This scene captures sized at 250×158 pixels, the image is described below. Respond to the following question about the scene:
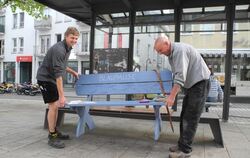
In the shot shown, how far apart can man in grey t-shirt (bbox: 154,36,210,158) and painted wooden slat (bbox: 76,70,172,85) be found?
0.85m

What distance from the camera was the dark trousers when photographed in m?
4.68

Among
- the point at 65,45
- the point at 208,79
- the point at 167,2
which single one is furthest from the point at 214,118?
the point at 167,2

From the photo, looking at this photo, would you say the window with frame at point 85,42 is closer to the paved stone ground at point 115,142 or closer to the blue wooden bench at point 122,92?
the paved stone ground at point 115,142

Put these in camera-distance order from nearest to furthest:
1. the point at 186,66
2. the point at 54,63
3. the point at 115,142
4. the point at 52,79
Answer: the point at 186,66, the point at 54,63, the point at 52,79, the point at 115,142

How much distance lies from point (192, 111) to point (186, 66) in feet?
2.22

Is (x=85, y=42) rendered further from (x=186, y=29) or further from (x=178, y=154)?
(x=178, y=154)

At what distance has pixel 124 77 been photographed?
244 inches

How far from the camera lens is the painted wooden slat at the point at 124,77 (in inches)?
223

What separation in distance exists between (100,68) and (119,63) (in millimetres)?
657

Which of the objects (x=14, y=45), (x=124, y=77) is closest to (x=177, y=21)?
(x=124, y=77)

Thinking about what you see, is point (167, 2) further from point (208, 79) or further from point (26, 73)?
point (26, 73)

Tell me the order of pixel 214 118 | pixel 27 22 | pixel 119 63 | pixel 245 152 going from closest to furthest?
1. pixel 245 152
2. pixel 214 118
3. pixel 119 63
4. pixel 27 22

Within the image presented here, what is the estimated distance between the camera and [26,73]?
36875mm

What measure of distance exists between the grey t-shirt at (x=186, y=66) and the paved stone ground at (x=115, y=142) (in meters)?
1.16
